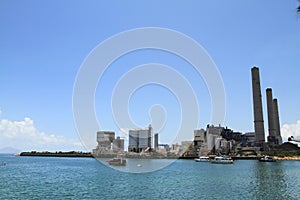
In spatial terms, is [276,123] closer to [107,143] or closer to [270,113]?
[270,113]

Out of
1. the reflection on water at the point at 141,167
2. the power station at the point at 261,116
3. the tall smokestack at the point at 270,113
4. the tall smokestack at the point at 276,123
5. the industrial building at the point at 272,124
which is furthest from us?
the tall smokestack at the point at 276,123

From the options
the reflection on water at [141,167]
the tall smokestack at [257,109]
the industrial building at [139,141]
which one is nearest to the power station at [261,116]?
the tall smokestack at [257,109]

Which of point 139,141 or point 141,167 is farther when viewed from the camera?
point 139,141

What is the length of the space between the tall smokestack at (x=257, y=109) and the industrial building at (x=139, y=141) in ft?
206

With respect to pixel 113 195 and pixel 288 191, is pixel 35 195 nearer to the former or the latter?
pixel 113 195

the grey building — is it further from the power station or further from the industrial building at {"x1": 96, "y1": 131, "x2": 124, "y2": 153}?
the power station

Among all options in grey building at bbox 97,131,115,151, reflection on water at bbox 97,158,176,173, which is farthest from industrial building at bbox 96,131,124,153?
reflection on water at bbox 97,158,176,173

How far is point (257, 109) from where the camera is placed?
504ft

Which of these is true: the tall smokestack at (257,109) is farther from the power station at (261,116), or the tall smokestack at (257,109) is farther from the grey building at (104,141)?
the grey building at (104,141)

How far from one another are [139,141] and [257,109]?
249 feet

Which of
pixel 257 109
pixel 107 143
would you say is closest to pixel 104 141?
pixel 107 143

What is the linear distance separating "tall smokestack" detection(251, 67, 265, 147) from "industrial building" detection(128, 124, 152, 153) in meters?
62.8

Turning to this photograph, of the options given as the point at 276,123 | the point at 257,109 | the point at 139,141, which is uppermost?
the point at 257,109

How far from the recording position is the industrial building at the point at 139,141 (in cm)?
17630
